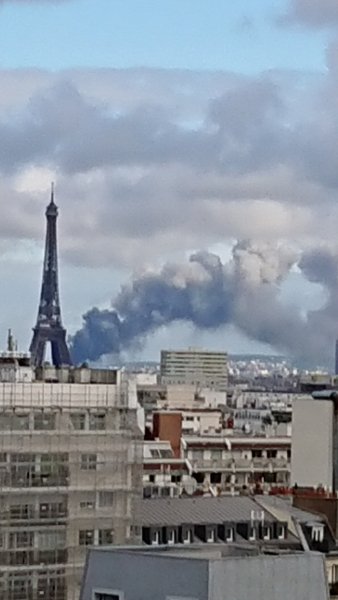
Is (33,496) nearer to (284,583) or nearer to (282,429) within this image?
(284,583)

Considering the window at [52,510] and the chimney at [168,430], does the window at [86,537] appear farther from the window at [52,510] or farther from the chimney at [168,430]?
the chimney at [168,430]

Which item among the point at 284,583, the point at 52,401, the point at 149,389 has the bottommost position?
the point at 284,583

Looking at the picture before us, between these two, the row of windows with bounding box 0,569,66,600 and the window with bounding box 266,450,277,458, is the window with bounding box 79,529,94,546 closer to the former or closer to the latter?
the row of windows with bounding box 0,569,66,600

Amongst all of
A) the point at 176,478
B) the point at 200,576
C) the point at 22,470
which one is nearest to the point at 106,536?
the point at 22,470

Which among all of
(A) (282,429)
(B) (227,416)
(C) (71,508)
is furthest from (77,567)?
(B) (227,416)

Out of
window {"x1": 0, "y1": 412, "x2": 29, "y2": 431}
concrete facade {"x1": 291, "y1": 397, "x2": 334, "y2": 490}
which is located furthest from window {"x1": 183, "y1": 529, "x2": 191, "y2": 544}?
concrete facade {"x1": 291, "y1": 397, "x2": 334, "y2": 490}
